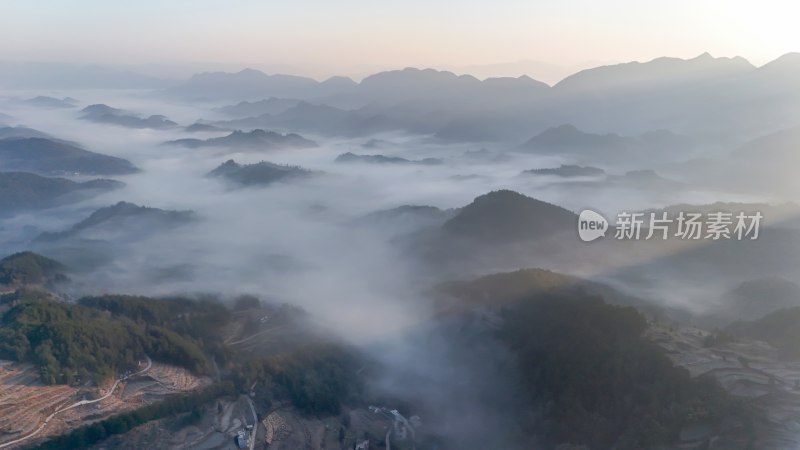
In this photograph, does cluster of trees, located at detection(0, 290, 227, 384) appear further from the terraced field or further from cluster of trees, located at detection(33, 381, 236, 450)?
cluster of trees, located at detection(33, 381, 236, 450)

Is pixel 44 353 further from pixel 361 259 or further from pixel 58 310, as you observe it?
pixel 361 259

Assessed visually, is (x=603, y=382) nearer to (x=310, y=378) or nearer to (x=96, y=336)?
(x=310, y=378)

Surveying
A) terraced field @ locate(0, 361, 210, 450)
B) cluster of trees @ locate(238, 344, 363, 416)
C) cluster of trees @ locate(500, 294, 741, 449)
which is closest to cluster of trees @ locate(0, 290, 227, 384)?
terraced field @ locate(0, 361, 210, 450)

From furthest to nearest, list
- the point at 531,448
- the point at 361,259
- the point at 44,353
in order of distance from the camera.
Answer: the point at 361,259, the point at 44,353, the point at 531,448

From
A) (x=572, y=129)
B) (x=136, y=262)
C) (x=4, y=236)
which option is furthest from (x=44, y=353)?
(x=572, y=129)

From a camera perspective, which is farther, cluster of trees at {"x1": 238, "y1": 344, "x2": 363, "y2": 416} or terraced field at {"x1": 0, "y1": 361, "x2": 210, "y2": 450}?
cluster of trees at {"x1": 238, "y1": 344, "x2": 363, "y2": 416}

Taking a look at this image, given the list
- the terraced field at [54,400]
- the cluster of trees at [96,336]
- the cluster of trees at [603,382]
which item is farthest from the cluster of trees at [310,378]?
the cluster of trees at [603,382]

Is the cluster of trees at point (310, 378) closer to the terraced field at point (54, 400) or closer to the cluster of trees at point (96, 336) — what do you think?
the terraced field at point (54, 400)
